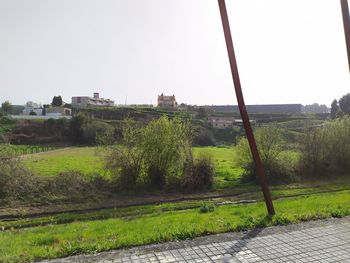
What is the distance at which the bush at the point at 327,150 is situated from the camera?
2773cm

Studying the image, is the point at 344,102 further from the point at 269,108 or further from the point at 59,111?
the point at 59,111

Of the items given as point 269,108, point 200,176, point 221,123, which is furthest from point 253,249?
point 269,108

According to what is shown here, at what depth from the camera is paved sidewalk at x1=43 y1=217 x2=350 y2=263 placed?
551cm

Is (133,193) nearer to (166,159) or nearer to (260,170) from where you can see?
(166,159)

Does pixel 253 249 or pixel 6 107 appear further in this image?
pixel 6 107

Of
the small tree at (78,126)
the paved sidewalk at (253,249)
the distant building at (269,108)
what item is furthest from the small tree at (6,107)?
the paved sidewalk at (253,249)

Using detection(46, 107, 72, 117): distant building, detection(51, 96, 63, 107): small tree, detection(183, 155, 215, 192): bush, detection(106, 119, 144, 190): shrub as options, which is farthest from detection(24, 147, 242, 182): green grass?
detection(51, 96, 63, 107): small tree

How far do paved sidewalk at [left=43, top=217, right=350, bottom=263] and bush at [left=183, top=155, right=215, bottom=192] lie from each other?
1484 cm

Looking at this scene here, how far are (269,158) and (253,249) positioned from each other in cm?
2049

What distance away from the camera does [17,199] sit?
57.3 ft

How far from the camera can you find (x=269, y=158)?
2556cm

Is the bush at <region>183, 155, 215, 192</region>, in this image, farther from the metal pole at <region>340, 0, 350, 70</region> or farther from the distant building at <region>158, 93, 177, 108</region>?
the distant building at <region>158, 93, 177, 108</region>

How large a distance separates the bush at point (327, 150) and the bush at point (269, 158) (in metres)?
2.72

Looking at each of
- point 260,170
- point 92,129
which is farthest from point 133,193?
point 92,129
